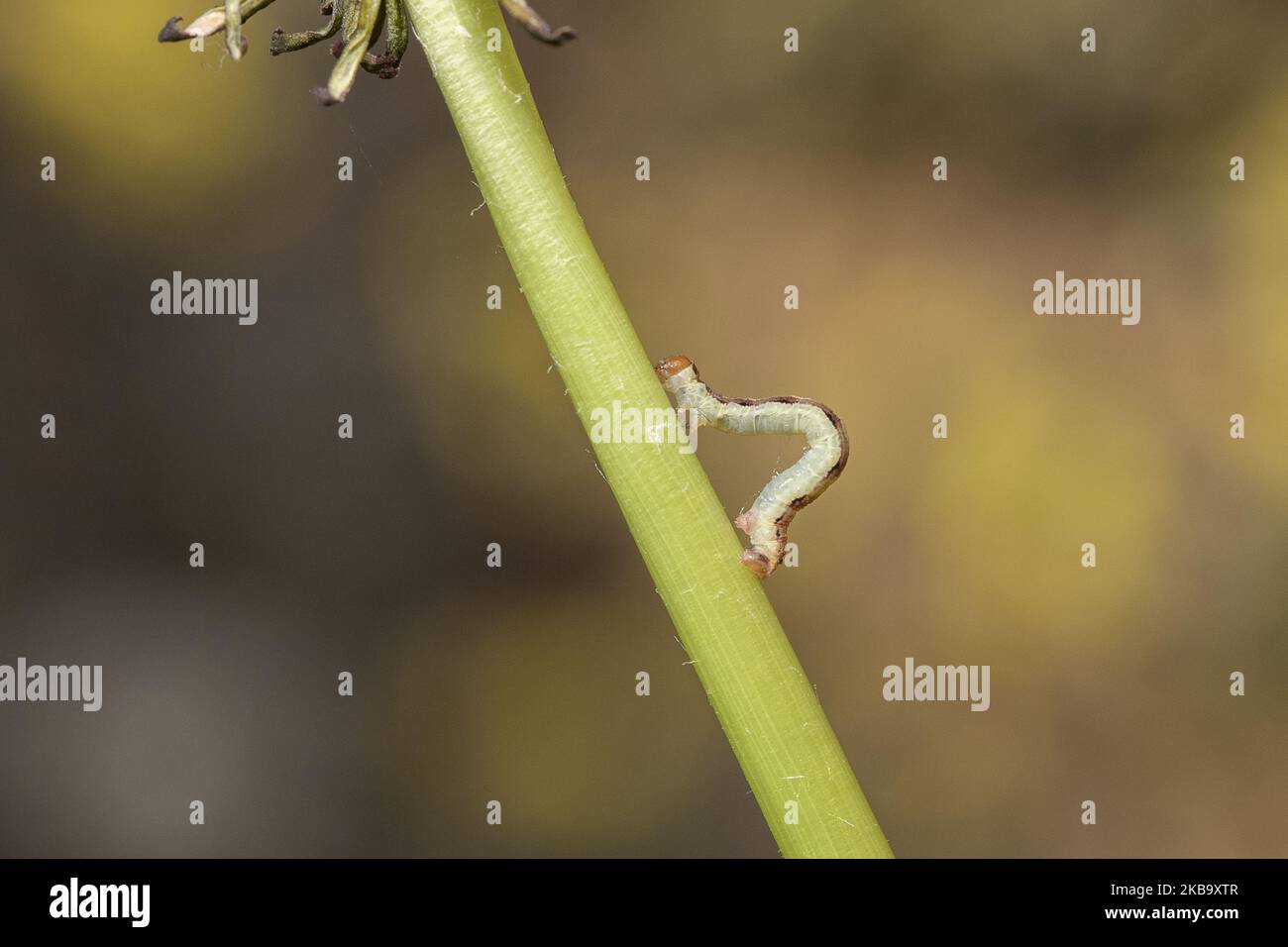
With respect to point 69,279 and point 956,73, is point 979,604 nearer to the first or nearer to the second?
point 956,73

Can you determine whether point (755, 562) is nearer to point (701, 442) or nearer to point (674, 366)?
point (674, 366)

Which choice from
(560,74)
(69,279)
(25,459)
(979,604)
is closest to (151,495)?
(25,459)

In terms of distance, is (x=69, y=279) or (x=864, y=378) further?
(x=864, y=378)

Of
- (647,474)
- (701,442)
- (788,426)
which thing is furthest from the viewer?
(701,442)

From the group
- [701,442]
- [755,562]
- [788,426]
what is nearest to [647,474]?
[755,562]

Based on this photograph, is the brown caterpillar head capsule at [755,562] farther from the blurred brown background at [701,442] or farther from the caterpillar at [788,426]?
the blurred brown background at [701,442]
